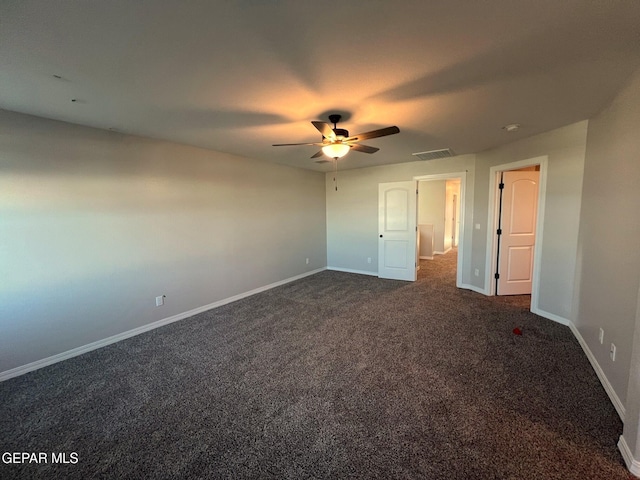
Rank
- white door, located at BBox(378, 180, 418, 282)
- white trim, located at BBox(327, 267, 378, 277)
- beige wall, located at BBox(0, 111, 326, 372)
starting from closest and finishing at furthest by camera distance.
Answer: beige wall, located at BBox(0, 111, 326, 372) < white door, located at BBox(378, 180, 418, 282) < white trim, located at BBox(327, 267, 378, 277)

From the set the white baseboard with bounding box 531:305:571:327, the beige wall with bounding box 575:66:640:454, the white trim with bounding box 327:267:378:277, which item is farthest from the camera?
the white trim with bounding box 327:267:378:277

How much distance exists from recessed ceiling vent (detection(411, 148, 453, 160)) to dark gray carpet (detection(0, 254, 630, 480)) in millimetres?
2646

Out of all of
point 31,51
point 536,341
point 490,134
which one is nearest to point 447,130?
point 490,134

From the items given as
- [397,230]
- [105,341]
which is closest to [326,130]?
[105,341]

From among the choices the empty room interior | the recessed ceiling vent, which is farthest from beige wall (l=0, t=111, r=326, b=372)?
the recessed ceiling vent

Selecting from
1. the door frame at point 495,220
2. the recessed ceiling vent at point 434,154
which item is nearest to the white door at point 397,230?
the recessed ceiling vent at point 434,154

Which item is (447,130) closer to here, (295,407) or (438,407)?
(438,407)

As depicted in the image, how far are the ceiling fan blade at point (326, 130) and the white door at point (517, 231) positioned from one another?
328 cm

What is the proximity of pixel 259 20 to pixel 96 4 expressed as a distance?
0.73 m

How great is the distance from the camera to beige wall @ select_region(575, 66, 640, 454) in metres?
1.86

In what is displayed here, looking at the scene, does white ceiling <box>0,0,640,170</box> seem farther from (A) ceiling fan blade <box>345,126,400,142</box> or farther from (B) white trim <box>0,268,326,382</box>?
(B) white trim <box>0,268,326,382</box>

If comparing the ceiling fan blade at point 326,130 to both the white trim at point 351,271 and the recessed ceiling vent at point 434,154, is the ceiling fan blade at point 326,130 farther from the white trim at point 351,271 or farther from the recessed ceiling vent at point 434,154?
the white trim at point 351,271

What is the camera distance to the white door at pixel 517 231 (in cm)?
422

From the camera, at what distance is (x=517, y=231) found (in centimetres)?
431
